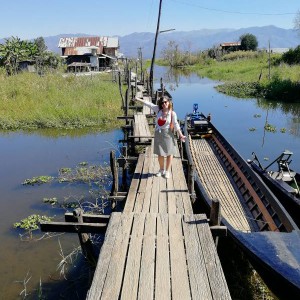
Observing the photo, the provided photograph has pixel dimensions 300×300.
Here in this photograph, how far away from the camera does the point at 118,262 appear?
354cm

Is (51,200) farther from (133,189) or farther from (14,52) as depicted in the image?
(14,52)

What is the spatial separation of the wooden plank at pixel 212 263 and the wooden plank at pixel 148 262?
0.58 m

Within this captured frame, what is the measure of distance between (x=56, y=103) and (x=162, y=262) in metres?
16.2

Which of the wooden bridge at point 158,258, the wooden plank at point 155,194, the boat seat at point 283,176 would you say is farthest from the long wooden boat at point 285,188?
the wooden plank at point 155,194

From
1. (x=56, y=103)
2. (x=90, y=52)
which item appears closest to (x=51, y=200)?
(x=56, y=103)

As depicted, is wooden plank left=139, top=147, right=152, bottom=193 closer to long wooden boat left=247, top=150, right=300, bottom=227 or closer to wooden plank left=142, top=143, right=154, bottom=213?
wooden plank left=142, top=143, right=154, bottom=213

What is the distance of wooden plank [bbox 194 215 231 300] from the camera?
3.09 meters

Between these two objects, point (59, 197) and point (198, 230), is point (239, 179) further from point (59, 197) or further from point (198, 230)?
point (59, 197)

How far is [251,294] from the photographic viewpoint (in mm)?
5410

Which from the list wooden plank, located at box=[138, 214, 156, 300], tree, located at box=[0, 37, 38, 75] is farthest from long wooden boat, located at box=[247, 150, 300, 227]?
tree, located at box=[0, 37, 38, 75]

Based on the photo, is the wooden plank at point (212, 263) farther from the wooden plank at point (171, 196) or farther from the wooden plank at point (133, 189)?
the wooden plank at point (133, 189)

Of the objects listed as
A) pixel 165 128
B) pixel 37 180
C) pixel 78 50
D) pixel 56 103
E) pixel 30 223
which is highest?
pixel 78 50

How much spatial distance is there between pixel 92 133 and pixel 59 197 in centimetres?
660

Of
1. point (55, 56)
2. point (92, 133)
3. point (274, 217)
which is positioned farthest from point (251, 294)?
point (55, 56)
